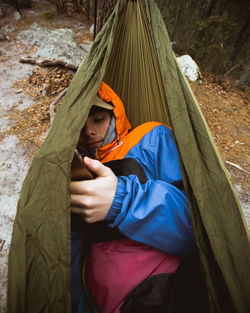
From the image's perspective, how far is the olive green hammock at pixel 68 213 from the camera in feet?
2.01

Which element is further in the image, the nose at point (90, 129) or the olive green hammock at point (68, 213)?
the nose at point (90, 129)

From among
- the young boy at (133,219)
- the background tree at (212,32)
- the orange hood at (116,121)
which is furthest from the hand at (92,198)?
the background tree at (212,32)

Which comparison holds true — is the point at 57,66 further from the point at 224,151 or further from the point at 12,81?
the point at 224,151

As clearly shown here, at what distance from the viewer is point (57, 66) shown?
141 inches

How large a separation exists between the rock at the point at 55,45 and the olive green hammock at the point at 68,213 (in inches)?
127

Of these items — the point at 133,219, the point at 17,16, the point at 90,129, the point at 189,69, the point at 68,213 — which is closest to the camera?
the point at 68,213

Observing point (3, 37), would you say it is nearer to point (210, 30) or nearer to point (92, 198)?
point (210, 30)

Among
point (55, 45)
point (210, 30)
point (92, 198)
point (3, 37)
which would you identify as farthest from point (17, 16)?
point (92, 198)

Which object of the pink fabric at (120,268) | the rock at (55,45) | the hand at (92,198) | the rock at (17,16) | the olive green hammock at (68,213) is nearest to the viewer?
the olive green hammock at (68,213)

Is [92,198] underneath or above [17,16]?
underneath

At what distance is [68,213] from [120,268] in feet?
1.55

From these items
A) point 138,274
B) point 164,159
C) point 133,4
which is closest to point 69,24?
point 133,4

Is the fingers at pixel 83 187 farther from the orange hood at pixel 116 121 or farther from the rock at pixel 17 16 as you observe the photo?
the rock at pixel 17 16

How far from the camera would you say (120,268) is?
89cm
